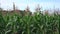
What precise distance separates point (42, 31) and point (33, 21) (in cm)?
48

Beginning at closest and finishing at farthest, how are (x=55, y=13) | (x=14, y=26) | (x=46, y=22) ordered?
(x=14, y=26) < (x=46, y=22) < (x=55, y=13)

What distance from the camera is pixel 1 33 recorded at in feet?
18.2

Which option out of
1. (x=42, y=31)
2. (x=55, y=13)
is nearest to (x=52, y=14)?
(x=55, y=13)

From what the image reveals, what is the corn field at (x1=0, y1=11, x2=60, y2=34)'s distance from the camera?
5461 millimetres

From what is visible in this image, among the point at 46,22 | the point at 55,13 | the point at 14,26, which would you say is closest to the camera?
the point at 14,26

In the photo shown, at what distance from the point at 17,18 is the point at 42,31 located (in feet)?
3.18

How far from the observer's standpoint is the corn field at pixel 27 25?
5.46 metres

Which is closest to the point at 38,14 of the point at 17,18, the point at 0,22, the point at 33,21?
the point at 33,21

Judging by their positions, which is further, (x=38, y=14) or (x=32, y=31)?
(x=38, y=14)

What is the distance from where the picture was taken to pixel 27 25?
549 cm

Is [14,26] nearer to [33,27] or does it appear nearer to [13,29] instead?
[13,29]

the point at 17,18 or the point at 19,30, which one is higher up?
the point at 17,18

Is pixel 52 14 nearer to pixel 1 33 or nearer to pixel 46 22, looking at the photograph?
pixel 46 22

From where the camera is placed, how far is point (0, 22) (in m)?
5.68
